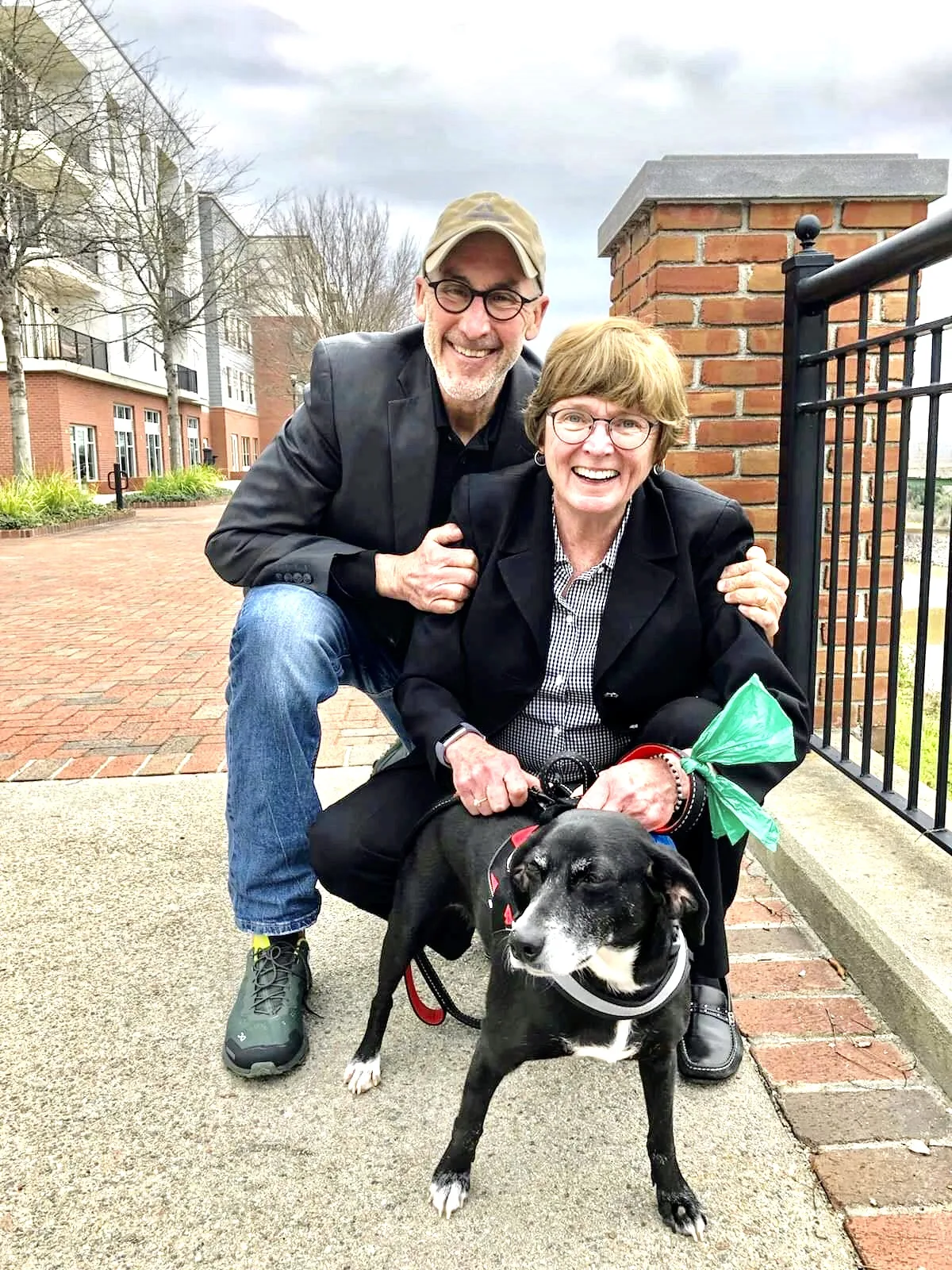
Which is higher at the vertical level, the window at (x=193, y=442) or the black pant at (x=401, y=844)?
the window at (x=193, y=442)

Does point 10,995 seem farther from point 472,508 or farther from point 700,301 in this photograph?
point 700,301

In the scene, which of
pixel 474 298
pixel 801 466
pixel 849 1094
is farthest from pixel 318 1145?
pixel 801 466

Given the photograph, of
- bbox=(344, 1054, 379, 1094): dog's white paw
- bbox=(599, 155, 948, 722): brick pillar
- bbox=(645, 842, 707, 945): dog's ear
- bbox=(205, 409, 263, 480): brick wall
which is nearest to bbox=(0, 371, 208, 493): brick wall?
bbox=(205, 409, 263, 480): brick wall

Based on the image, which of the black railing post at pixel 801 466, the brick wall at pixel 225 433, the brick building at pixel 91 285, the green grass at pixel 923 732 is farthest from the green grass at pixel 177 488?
the black railing post at pixel 801 466

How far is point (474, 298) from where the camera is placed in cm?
253

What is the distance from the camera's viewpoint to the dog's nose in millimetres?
1427

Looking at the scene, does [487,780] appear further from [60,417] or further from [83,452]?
[83,452]

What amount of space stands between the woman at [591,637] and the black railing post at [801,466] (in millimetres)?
1260

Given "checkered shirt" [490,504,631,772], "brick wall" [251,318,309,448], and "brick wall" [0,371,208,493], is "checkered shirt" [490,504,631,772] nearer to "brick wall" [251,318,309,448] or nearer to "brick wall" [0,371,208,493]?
"brick wall" [0,371,208,493]

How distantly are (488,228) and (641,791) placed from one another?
1.47 meters

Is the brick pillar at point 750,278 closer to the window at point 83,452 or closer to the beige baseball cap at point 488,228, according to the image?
the beige baseball cap at point 488,228

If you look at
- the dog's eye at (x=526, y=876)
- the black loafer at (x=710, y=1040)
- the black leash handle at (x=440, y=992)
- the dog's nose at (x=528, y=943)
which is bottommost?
the black loafer at (x=710, y=1040)

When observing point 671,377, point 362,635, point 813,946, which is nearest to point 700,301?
point 671,377

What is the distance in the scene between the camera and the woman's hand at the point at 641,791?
182 cm
